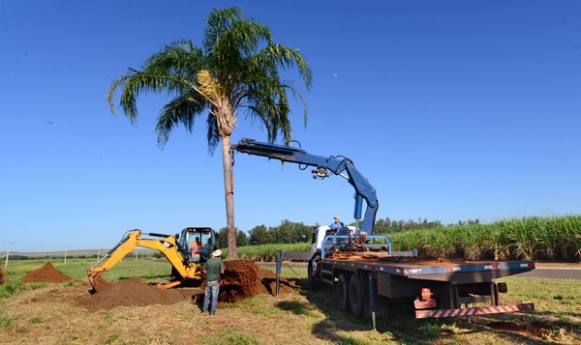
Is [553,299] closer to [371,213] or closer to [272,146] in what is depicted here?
[371,213]

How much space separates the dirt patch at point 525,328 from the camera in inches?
276

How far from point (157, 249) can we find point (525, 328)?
1027 centimetres

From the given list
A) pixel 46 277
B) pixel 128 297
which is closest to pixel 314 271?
pixel 128 297

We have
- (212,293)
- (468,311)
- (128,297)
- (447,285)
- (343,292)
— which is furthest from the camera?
(128,297)

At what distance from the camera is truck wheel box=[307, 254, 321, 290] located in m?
13.3

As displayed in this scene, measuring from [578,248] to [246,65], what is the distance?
18485mm

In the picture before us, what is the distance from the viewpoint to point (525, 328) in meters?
7.44

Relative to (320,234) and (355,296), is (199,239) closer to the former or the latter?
(320,234)

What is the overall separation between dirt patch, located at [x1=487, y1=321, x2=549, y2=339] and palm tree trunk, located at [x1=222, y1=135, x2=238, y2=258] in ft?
33.0

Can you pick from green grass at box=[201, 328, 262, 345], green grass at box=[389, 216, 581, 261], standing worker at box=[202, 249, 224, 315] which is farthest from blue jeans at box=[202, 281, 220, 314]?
green grass at box=[389, 216, 581, 261]

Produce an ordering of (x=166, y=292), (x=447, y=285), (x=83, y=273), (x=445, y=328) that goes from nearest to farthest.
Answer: (x=447, y=285), (x=445, y=328), (x=166, y=292), (x=83, y=273)

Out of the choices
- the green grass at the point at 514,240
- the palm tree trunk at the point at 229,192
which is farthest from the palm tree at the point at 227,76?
the green grass at the point at 514,240

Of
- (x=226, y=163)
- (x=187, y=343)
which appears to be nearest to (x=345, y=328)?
(x=187, y=343)

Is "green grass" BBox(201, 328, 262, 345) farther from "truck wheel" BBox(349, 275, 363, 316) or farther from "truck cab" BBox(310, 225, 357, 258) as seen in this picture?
"truck cab" BBox(310, 225, 357, 258)
